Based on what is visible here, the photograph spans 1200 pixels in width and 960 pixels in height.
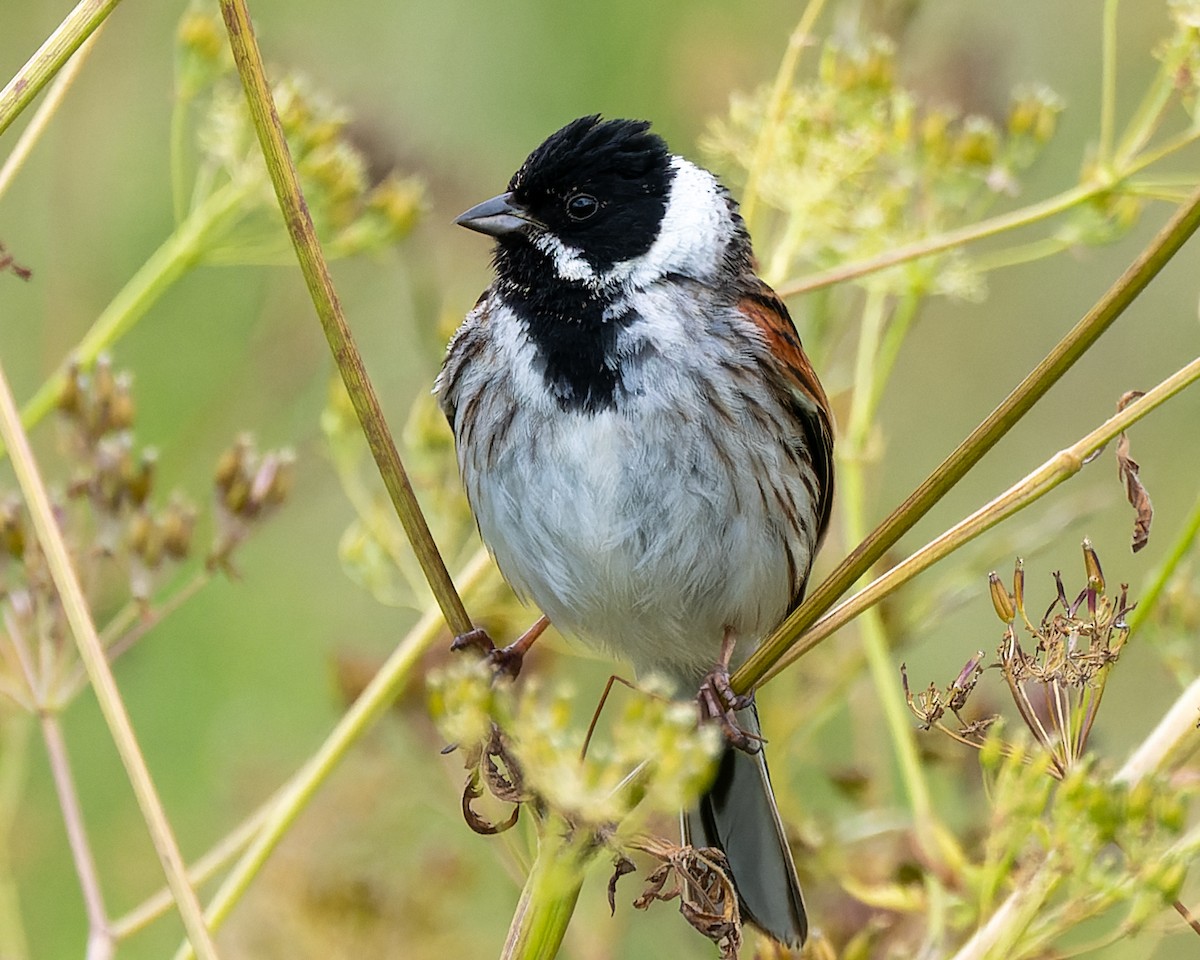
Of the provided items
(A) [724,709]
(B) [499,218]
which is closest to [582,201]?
(B) [499,218]

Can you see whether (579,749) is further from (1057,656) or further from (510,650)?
(510,650)

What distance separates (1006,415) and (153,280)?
5.19 ft

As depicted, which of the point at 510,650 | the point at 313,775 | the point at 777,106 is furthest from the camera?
the point at 510,650

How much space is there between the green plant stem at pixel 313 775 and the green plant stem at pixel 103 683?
0.88 ft

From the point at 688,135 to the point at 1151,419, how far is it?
1707 mm

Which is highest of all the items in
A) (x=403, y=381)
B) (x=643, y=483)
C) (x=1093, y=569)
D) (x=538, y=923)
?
(x=403, y=381)

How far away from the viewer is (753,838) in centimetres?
294

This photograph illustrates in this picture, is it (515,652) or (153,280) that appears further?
(515,652)

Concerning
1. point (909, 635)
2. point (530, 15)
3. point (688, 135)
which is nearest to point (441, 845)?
point (909, 635)

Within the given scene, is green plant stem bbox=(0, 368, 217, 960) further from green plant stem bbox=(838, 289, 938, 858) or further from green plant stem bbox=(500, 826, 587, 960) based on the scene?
green plant stem bbox=(838, 289, 938, 858)

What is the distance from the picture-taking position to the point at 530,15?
182 inches

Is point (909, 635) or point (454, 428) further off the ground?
point (454, 428)

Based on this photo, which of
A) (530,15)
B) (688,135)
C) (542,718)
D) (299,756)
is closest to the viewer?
(542,718)

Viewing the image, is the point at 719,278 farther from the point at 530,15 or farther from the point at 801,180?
the point at 530,15
